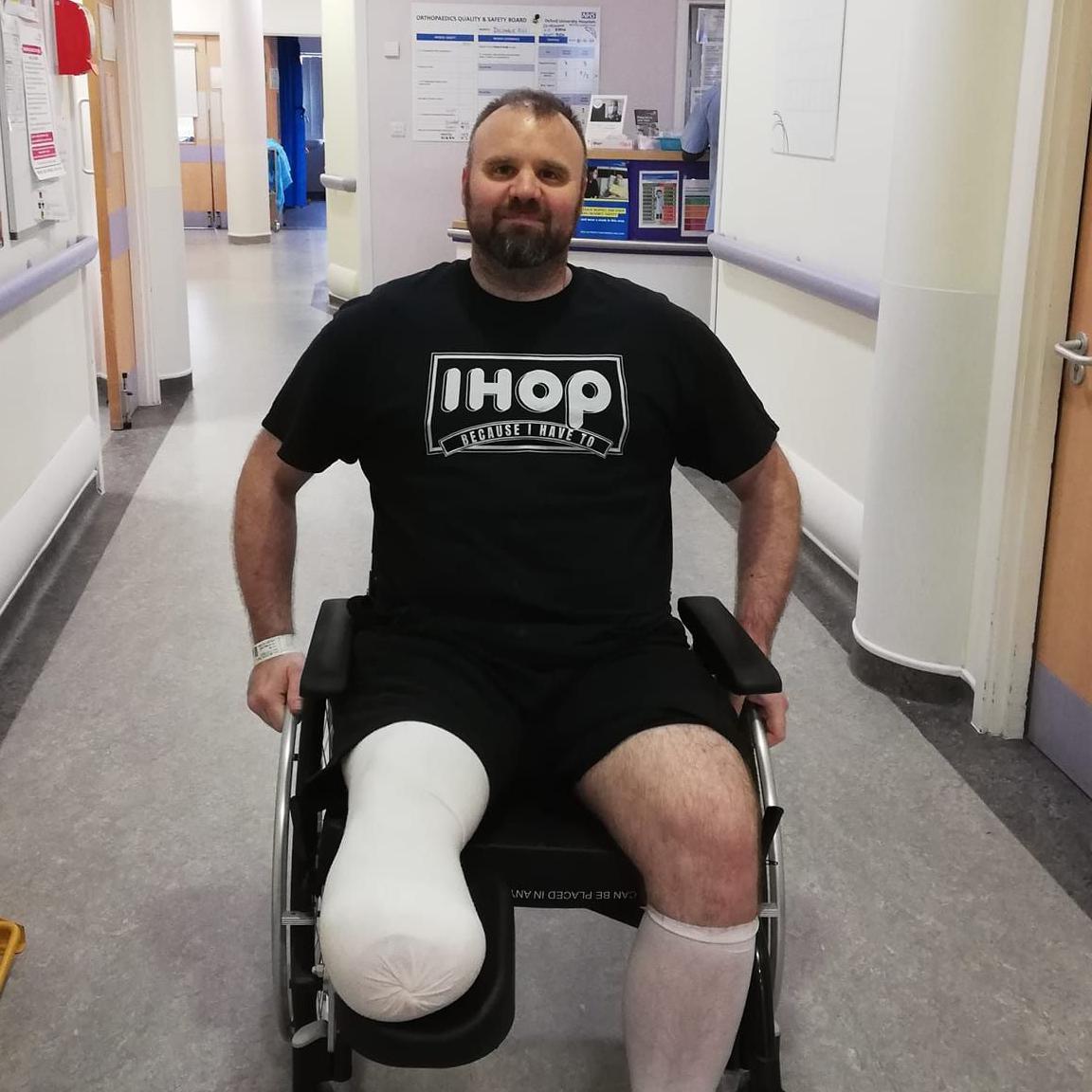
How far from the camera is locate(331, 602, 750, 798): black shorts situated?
1593 mm

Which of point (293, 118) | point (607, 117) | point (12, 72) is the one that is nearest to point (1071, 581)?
point (12, 72)

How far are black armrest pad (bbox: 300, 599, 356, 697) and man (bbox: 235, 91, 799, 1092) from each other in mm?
46

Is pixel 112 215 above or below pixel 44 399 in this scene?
above

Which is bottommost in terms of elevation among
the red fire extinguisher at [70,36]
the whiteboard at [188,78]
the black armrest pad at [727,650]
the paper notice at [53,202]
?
the black armrest pad at [727,650]

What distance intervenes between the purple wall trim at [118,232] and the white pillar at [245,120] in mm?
7491

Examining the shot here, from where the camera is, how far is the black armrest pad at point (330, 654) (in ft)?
5.11

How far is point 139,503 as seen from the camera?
14.7 ft

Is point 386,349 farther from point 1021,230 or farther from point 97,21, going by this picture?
point 97,21

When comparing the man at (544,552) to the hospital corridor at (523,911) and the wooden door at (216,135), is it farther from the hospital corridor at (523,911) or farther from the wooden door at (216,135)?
the wooden door at (216,135)

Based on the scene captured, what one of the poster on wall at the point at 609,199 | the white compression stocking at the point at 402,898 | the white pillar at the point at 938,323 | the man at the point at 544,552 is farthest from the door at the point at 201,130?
the white compression stocking at the point at 402,898

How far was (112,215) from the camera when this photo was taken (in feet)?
17.6

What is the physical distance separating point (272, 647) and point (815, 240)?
2514mm

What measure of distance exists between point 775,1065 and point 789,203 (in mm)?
2993

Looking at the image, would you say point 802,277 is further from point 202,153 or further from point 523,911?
point 202,153
